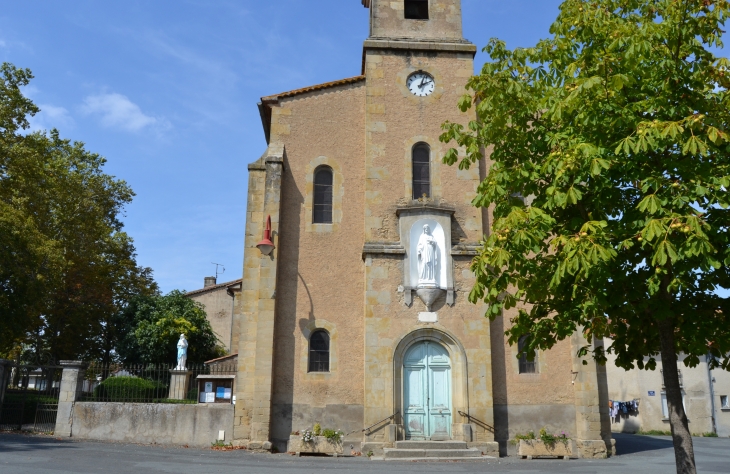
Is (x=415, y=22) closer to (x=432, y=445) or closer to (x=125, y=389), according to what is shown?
(x=432, y=445)

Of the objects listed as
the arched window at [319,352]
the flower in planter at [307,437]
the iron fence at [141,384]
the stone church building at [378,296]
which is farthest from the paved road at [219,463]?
the arched window at [319,352]

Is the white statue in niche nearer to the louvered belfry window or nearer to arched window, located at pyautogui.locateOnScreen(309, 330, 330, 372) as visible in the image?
arched window, located at pyautogui.locateOnScreen(309, 330, 330, 372)

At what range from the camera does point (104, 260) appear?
3372cm

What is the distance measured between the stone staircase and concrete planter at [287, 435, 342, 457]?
1.27m

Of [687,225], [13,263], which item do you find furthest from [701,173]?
[13,263]

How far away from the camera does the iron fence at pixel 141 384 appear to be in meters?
17.5

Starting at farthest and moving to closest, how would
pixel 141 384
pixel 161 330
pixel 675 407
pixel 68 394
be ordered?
1. pixel 161 330
2. pixel 141 384
3. pixel 68 394
4. pixel 675 407

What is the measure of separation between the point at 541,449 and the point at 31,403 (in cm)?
1467

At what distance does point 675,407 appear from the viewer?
7445 millimetres

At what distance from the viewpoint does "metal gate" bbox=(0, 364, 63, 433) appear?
17.9 meters

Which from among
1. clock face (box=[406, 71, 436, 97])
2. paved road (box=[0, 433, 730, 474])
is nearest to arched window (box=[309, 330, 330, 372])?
paved road (box=[0, 433, 730, 474])

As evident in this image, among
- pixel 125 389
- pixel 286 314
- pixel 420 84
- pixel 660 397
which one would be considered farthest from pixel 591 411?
pixel 660 397

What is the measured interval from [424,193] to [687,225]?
11520 mm

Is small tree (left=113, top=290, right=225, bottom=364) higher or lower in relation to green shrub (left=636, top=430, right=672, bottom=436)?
higher
